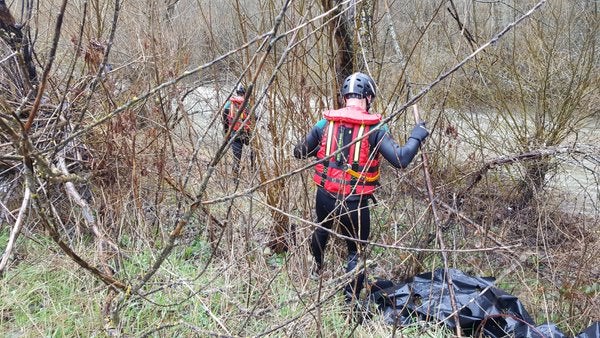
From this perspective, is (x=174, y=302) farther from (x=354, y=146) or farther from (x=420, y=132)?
(x=420, y=132)


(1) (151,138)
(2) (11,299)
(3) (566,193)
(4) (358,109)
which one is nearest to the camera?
(2) (11,299)

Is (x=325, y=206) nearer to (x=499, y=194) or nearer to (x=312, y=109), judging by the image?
(x=312, y=109)

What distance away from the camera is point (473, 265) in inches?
172

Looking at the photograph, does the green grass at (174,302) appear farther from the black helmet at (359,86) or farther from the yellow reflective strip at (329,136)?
the black helmet at (359,86)

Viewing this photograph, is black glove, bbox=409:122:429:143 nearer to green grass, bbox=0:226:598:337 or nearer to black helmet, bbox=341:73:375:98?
black helmet, bbox=341:73:375:98

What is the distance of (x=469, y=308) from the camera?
3.21 metres

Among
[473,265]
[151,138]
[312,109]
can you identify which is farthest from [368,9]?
[473,265]

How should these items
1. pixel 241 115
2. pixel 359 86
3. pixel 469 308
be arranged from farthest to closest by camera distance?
pixel 359 86 → pixel 469 308 → pixel 241 115

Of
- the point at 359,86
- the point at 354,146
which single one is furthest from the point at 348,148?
the point at 359,86

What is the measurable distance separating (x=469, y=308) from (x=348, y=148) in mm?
1408

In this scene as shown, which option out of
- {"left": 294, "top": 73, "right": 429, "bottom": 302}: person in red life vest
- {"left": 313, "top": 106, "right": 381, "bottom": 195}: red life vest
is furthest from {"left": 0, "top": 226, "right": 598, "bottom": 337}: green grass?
{"left": 313, "top": 106, "right": 381, "bottom": 195}: red life vest

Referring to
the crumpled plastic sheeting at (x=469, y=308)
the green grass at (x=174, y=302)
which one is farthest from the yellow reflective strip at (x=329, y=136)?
the crumpled plastic sheeting at (x=469, y=308)

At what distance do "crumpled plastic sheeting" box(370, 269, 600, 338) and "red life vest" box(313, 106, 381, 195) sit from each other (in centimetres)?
80

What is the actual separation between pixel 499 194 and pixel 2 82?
594 centimetres
